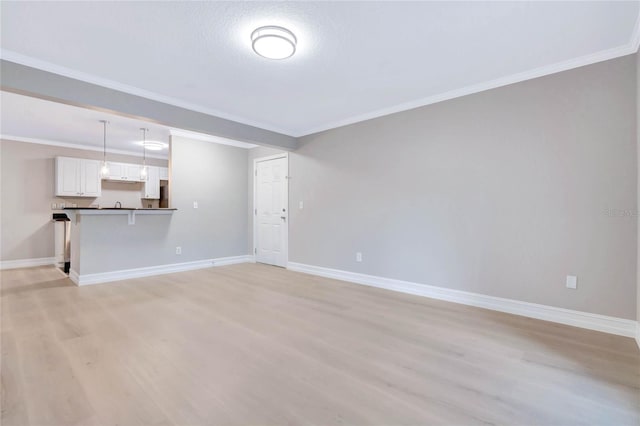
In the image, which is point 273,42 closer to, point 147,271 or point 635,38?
point 635,38

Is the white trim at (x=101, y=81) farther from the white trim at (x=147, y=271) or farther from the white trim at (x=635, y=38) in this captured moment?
the white trim at (x=635, y=38)

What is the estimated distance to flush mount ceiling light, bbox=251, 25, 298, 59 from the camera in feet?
7.38

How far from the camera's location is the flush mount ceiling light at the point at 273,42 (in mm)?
2248

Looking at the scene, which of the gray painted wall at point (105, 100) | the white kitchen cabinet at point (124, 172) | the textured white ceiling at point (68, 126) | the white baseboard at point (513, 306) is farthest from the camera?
the white kitchen cabinet at point (124, 172)

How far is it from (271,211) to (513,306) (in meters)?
4.20

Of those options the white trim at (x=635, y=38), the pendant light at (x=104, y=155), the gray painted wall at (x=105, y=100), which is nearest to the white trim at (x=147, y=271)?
the pendant light at (x=104, y=155)

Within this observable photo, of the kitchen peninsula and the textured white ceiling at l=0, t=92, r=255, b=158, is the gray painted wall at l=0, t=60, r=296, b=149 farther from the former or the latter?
the kitchen peninsula

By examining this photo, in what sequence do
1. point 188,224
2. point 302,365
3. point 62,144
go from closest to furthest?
point 302,365, point 188,224, point 62,144

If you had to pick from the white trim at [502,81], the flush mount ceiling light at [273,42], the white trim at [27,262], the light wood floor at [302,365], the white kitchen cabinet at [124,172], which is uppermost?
the white trim at [502,81]

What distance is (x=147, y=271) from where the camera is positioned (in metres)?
4.88

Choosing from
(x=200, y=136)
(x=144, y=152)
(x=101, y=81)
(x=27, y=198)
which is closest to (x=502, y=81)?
(x=101, y=81)

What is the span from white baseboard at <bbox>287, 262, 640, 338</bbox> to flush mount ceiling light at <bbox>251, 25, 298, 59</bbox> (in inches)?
120

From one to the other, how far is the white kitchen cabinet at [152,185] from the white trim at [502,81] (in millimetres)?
4936

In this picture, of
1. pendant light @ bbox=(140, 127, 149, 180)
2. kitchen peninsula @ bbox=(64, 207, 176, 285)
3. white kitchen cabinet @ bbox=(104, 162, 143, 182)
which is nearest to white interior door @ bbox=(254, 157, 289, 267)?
kitchen peninsula @ bbox=(64, 207, 176, 285)
